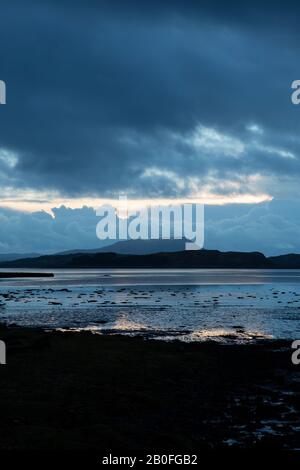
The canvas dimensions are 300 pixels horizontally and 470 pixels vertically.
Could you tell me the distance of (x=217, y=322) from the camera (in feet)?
155

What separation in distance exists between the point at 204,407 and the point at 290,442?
3931 mm

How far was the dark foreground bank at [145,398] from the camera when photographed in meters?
13.9

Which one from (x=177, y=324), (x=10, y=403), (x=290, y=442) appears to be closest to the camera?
(x=290, y=442)

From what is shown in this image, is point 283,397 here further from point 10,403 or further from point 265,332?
point 265,332

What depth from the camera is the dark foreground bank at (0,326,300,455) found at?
1385cm

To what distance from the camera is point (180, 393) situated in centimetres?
1972

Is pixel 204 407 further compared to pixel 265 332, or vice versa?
pixel 265 332

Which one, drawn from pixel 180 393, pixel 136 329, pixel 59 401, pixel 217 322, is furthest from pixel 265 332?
pixel 59 401

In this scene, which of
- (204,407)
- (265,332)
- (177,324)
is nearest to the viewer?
(204,407)

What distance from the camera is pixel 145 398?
18.4 meters

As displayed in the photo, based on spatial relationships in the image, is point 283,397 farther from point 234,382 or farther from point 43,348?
point 43,348
